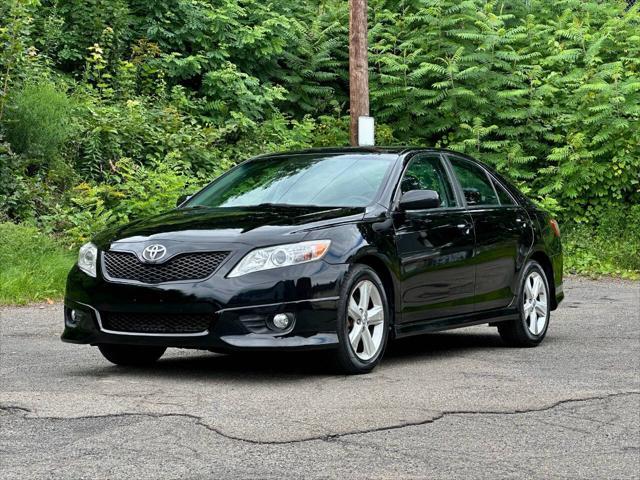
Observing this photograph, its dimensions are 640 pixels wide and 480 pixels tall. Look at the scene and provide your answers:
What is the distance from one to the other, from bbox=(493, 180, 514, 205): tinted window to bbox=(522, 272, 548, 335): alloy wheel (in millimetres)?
656

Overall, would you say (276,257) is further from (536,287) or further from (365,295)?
(536,287)

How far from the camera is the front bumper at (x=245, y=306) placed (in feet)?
26.5

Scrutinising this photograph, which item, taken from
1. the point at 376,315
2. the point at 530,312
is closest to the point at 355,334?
the point at 376,315

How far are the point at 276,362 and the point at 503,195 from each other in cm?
282

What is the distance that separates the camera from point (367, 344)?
8.70 m

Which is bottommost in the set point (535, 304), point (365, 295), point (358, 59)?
point (535, 304)

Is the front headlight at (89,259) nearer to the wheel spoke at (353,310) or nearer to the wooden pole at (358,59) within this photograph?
the wheel spoke at (353,310)

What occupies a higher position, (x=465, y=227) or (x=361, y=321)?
(x=465, y=227)

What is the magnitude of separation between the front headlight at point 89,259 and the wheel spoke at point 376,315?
6.24ft

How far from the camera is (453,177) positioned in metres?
10.3

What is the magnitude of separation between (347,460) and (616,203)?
54.0ft

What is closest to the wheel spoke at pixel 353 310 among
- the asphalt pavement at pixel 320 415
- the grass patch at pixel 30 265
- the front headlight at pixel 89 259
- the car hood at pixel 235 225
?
the asphalt pavement at pixel 320 415

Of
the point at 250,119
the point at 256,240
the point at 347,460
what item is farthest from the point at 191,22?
the point at 347,460

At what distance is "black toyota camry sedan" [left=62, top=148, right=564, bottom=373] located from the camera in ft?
26.7
